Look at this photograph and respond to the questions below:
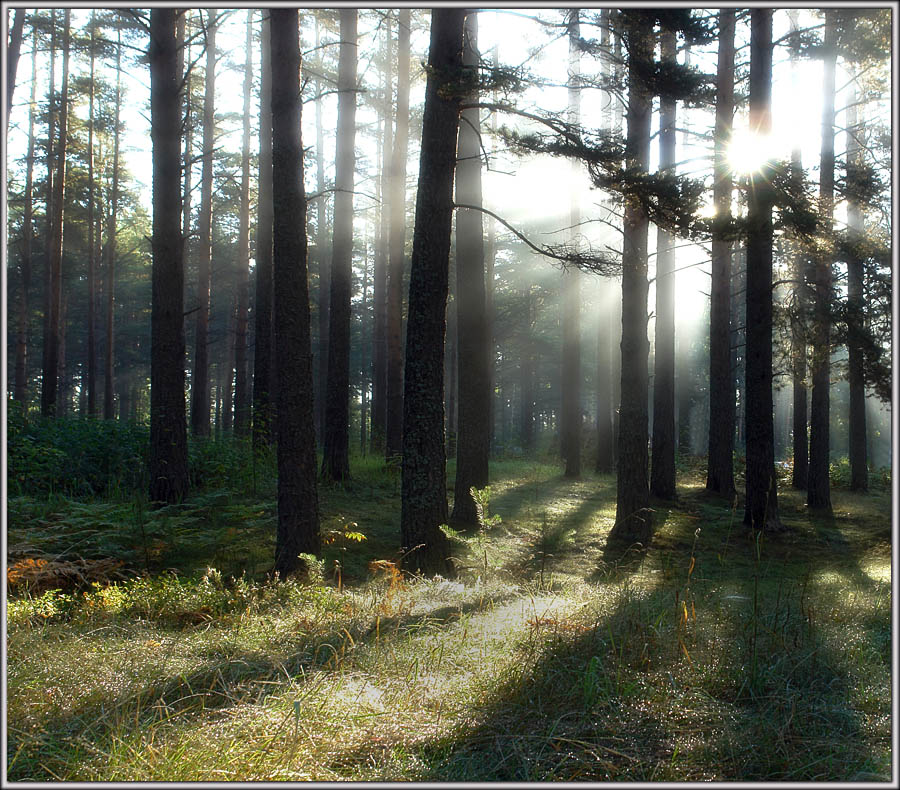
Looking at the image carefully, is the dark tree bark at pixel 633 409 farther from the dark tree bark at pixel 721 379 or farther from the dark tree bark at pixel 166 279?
the dark tree bark at pixel 166 279

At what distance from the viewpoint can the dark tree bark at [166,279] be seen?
32.8ft

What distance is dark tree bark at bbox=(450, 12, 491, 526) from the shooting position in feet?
36.1

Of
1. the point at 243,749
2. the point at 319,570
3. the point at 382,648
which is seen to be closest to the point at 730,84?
the point at 319,570

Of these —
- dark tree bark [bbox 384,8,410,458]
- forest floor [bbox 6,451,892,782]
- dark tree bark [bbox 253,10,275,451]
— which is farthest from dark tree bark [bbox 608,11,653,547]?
dark tree bark [bbox 253,10,275,451]

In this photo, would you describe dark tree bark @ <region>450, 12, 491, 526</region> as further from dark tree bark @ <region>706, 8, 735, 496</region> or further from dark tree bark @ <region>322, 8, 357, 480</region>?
dark tree bark @ <region>706, 8, 735, 496</region>

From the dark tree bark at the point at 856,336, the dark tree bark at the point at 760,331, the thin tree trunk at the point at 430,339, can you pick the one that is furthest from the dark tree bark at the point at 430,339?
the dark tree bark at the point at 856,336

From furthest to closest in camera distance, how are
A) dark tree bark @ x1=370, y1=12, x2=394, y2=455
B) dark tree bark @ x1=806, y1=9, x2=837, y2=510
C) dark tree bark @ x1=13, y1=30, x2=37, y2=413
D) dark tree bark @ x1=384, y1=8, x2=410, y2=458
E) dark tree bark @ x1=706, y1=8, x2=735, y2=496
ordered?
dark tree bark @ x1=13, y1=30, x2=37, y2=413
dark tree bark @ x1=370, y1=12, x2=394, y2=455
dark tree bark @ x1=384, y1=8, x2=410, y2=458
dark tree bark @ x1=706, y1=8, x2=735, y2=496
dark tree bark @ x1=806, y1=9, x2=837, y2=510

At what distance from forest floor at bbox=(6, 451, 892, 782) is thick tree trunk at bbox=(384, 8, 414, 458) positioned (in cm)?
975

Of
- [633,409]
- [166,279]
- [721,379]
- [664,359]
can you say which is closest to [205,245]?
[166,279]

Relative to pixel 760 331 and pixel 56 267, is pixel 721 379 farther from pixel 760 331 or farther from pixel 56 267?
pixel 56 267

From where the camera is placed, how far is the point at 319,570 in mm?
6258

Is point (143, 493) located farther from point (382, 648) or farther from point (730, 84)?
point (730, 84)

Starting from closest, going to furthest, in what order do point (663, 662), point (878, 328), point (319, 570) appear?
point (663, 662) < point (319, 570) < point (878, 328)

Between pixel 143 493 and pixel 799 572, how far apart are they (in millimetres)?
9974
